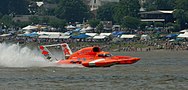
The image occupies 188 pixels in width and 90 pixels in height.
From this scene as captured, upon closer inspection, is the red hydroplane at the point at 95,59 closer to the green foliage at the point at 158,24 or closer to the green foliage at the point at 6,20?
the green foliage at the point at 158,24

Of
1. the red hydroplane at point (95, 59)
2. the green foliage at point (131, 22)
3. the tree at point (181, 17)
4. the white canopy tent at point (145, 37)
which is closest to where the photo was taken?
the red hydroplane at point (95, 59)

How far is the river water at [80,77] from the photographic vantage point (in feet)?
151

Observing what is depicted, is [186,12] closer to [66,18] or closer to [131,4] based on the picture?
[131,4]

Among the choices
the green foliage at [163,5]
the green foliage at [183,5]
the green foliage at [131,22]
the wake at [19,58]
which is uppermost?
the wake at [19,58]

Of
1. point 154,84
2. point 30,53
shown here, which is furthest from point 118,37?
point 154,84

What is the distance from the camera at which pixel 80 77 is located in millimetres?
52406

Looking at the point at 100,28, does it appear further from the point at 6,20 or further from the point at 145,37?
the point at 6,20

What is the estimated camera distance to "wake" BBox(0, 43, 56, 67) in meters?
65.6

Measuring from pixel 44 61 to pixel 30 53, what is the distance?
9.75 feet

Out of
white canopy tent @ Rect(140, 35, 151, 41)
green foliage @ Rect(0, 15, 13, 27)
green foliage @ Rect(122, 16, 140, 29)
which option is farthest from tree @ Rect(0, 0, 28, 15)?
white canopy tent @ Rect(140, 35, 151, 41)

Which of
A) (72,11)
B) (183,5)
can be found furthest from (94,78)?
(72,11)

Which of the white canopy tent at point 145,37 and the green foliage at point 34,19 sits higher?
the white canopy tent at point 145,37

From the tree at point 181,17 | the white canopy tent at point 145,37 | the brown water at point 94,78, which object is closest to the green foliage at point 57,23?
the tree at point 181,17

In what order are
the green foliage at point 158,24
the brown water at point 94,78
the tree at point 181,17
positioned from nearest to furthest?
the brown water at point 94,78 → the tree at point 181,17 → the green foliage at point 158,24
